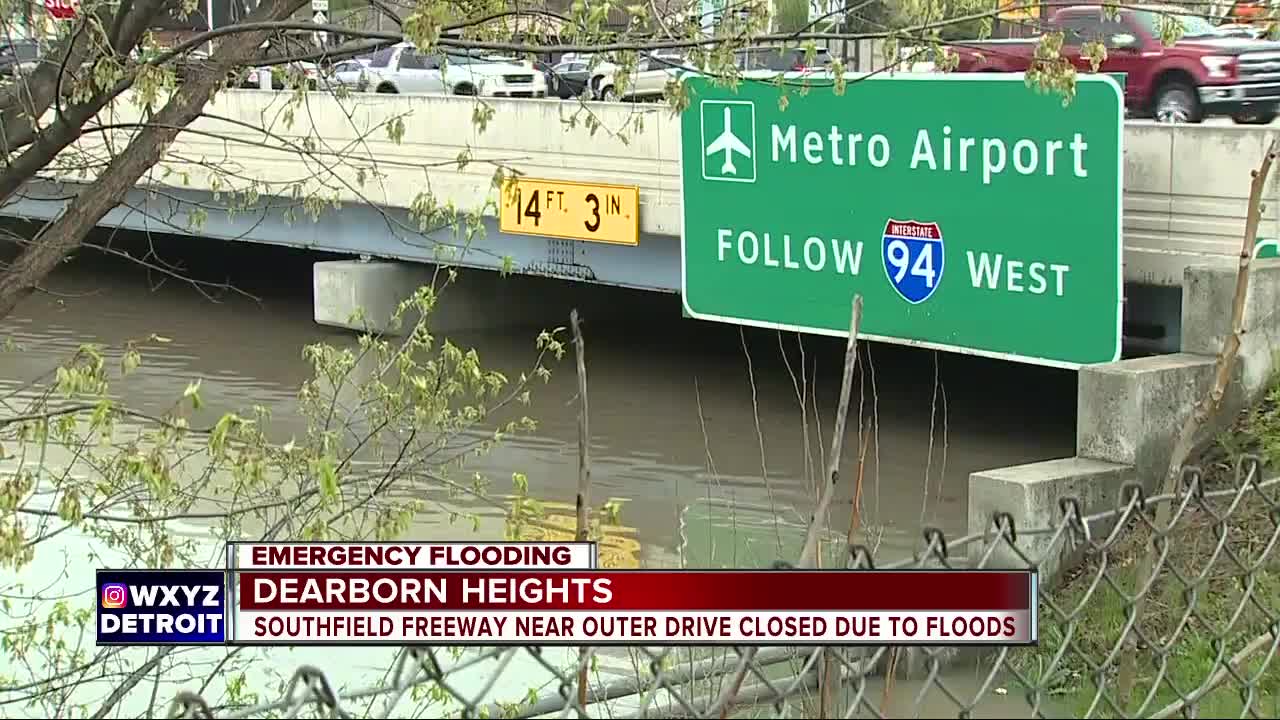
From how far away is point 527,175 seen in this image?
16.6 meters

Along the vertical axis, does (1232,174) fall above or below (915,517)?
above

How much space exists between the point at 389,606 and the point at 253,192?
378 centimetres

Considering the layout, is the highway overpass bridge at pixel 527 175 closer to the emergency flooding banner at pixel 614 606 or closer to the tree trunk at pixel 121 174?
the tree trunk at pixel 121 174

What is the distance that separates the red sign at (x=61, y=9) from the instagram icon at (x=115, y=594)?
2208mm

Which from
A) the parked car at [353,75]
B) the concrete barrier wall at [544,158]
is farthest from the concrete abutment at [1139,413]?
the parked car at [353,75]

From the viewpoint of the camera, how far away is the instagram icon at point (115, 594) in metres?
4.53

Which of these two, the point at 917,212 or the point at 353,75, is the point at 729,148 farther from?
the point at 353,75

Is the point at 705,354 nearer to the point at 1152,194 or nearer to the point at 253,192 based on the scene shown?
the point at 1152,194

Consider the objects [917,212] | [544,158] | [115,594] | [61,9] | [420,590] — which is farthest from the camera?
[544,158]

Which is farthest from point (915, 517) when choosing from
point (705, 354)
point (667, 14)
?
point (705, 354)

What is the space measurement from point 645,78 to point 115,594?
2189 cm

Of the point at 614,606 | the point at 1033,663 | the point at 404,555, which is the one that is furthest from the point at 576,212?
the point at 614,606

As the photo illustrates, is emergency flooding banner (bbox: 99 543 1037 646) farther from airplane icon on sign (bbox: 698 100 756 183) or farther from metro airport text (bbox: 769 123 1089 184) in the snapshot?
airplane icon on sign (bbox: 698 100 756 183)

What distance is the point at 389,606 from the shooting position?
11.2 feet
